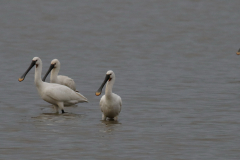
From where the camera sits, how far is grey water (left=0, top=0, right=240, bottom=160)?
41.3ft

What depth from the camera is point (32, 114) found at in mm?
16219

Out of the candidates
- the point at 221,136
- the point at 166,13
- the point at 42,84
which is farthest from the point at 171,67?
the point at 166,13

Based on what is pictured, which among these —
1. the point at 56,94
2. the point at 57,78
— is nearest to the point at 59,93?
the point at 56,94

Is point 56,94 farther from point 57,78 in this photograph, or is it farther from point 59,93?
point 57,78

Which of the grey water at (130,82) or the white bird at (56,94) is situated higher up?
the white bird at (56,94)

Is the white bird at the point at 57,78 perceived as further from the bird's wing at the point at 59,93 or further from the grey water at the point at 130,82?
the bird's wing at the point at 59,93

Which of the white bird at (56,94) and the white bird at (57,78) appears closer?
the white bird at (56,94)

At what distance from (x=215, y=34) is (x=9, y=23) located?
1323cm

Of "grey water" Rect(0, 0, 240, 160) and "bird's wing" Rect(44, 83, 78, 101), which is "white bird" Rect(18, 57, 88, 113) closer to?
"bird's wing" Rect(44, 83, 78, 101)

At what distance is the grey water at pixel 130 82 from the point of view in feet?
41.3

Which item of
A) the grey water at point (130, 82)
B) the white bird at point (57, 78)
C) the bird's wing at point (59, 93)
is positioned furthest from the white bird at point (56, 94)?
the white bird at point (57, 78)

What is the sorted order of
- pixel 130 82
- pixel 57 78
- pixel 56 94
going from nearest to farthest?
pixel 56 94, pixel 57 78, pixel 130 82

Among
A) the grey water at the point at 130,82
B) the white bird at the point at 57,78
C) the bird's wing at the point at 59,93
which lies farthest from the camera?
the white bird at the point at 57,78

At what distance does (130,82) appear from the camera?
2197cm
